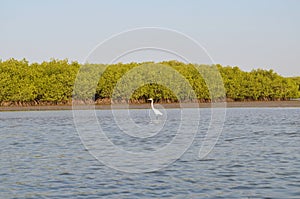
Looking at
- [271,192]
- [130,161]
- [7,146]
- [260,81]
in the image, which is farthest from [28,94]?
[271,192]

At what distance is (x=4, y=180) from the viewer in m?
20.9

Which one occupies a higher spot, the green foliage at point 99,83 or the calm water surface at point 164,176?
the green foliage at point 99,83

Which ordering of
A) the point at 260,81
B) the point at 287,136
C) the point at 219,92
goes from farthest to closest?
the point at 260,81
the point at 219,92
the point at 287,136

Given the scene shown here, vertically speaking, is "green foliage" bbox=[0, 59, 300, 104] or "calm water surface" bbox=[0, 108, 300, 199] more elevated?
"green foliage" bbox=[0, 59, 300, 104]

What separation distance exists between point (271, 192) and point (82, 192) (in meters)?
6.56

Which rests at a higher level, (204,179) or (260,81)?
(260,81)

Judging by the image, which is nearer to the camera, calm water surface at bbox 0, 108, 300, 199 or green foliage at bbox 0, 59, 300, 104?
calm water surface at bbox 0, 108, 300, 199

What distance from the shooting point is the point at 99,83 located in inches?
5212

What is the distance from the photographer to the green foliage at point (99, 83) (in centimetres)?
12225

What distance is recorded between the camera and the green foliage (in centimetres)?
12225

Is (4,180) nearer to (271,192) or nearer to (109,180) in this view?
(109,180)

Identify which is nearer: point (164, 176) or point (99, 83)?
point (164, 176)

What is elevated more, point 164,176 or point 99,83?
point 99,83

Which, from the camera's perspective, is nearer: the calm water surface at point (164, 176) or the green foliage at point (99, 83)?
the calm water surface at point (164, 176)
